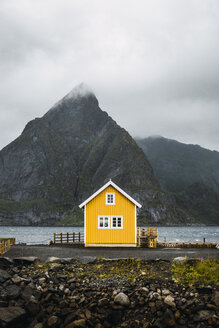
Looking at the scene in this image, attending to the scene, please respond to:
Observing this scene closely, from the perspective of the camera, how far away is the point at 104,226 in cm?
3866

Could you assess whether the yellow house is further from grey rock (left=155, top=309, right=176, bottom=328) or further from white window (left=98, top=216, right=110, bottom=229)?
grey rock (left=155, top=309, right=176, bottom=328)

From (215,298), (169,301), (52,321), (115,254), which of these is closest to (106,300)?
(52,321)

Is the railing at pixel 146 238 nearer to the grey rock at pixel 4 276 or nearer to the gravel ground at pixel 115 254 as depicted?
the gravel ground at pixel 115 254

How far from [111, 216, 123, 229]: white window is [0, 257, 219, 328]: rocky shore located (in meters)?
18.5

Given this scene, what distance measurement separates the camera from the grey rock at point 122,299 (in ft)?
53.3

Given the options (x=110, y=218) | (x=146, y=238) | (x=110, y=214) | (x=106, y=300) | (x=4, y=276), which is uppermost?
(x=110, y=214)

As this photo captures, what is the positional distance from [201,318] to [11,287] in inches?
364

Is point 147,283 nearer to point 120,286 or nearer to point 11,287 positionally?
point 120,286

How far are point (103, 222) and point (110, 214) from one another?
1.16m

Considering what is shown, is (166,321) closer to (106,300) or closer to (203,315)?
(203,315)

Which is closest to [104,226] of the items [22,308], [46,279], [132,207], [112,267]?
[132,207]

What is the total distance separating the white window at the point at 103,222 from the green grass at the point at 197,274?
1831 centimetres

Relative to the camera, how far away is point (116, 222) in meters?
38.8

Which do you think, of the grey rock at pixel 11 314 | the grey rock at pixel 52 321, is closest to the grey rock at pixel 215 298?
the grey rock at pixel 52 321
